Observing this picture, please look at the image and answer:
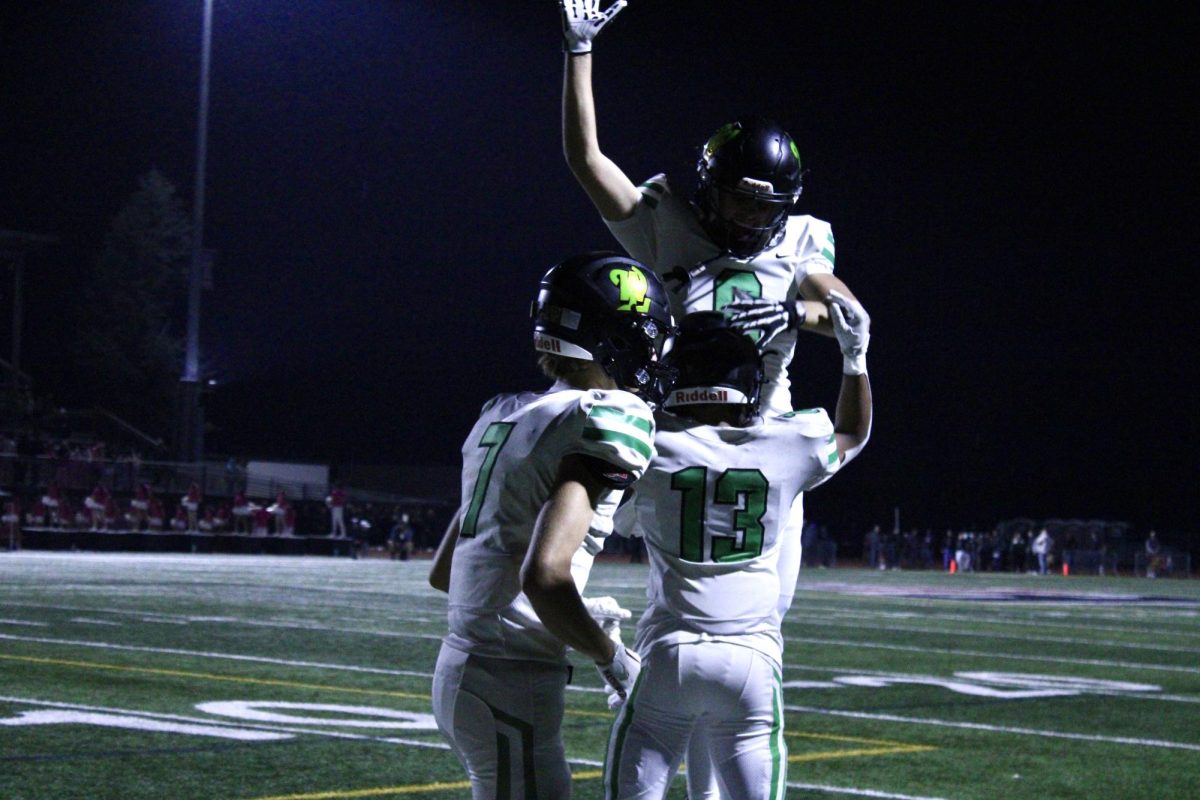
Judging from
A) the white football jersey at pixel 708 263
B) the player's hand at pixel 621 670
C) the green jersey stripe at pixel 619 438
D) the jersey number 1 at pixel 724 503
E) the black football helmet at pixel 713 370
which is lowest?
the player's hand at pixel 621 670

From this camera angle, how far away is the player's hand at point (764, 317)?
4.08 metres

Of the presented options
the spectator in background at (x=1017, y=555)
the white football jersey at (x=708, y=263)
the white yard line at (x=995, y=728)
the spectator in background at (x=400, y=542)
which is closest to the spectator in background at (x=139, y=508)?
the spectator in background at (x=400, y=542)

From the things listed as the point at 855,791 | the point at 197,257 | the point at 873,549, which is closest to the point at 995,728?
the point at 855,791

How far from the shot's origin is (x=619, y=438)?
312 centimetres


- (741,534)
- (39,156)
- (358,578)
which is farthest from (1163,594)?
(39,156)

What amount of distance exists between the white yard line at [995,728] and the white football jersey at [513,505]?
16.1ft

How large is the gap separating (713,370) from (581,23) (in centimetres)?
113

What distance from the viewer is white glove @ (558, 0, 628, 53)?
171 inches

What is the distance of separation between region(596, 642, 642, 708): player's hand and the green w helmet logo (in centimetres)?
68

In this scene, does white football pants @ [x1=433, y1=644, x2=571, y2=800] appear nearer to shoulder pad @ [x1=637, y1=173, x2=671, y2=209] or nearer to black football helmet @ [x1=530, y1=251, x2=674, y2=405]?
black football helmet @ [x1=530, y1=251, x2=674, y2=405]

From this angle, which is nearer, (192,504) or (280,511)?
(192,504)

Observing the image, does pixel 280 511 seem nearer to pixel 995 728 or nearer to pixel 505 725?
pixel 995 728

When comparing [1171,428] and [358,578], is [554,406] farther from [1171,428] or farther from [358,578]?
[1171,428]

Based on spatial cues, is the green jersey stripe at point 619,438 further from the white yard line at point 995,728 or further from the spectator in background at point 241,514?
the spectator in background at point 241,514
